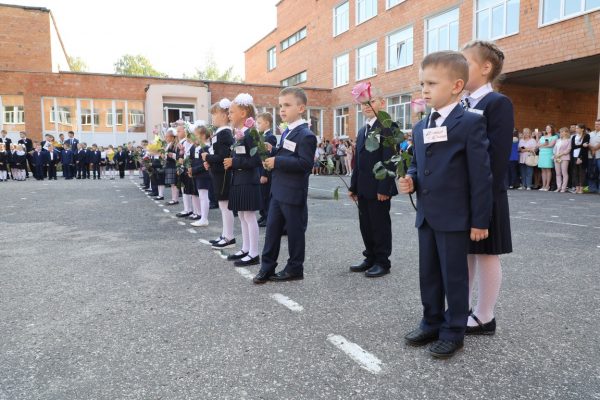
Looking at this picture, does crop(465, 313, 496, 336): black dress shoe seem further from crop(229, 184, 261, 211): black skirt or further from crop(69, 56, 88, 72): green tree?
crop(69, 56, 88, 72): green tree

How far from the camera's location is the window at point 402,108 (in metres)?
24.6

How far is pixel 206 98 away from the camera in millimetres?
29141

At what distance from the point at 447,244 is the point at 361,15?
28095mm

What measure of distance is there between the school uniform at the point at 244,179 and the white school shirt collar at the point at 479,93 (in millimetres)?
2606

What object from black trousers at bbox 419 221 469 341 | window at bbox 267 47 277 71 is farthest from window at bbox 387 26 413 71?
black trousers at bbox 419 221 469 341

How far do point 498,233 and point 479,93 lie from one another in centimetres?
91

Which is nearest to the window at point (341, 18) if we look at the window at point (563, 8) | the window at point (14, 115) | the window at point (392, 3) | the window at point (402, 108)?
the window at point (392, 3)

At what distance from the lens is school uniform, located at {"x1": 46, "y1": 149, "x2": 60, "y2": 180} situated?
75.4 feet

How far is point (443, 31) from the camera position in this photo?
21547mm

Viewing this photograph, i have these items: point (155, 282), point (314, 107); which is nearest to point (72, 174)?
point (314, 107)

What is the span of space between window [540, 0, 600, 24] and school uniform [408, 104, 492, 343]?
1585 centimetres

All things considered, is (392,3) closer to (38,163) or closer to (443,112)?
(38,163)

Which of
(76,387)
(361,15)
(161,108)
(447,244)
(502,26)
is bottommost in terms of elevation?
(76,387)

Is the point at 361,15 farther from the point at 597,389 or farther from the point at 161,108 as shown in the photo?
the point at 597,389
